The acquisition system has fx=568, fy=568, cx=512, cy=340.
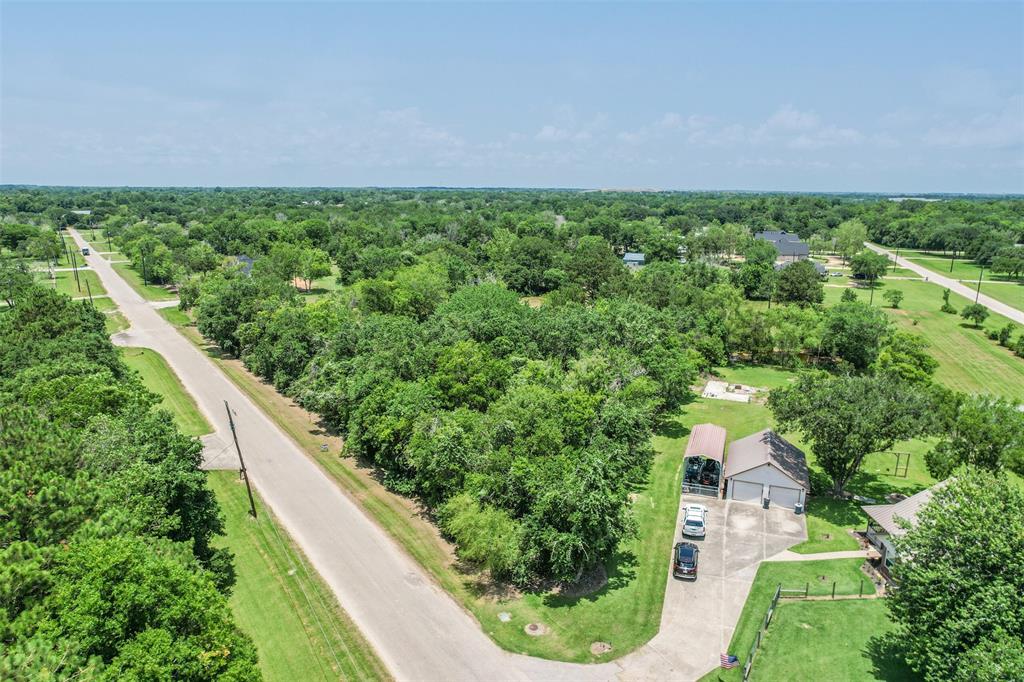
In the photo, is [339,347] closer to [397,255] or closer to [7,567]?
[7,567]

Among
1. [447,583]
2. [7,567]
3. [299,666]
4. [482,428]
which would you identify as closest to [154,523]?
[7,567]

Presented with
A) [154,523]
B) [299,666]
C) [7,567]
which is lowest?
[299,666]

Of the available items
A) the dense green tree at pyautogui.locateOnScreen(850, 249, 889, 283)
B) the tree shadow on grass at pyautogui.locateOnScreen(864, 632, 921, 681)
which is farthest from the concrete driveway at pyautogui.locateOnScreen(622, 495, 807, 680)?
the dense green tree at pyautogui.locateOnScreen(850, 249, 889, 283)

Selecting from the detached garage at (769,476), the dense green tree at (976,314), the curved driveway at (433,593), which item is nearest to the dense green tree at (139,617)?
the curved driveway at (433,593)

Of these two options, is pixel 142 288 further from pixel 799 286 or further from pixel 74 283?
pixel 799 286

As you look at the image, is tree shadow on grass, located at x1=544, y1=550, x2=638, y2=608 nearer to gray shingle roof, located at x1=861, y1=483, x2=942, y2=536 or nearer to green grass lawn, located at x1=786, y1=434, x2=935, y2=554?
green grass lawn, located at x1=786, y1=434, x2=935, y2=554

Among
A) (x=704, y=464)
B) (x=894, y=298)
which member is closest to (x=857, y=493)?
(x=704, y=464)
